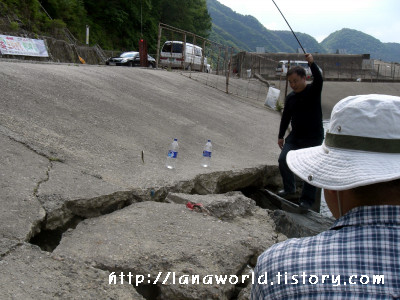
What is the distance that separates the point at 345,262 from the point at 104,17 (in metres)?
38.1

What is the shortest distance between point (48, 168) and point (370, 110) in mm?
3611

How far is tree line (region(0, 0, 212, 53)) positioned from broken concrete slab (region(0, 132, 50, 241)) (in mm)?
18882

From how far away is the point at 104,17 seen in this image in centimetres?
3641

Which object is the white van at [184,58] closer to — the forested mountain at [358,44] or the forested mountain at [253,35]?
the forested mountain at [253,35]

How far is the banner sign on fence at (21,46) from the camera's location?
55.8 feet

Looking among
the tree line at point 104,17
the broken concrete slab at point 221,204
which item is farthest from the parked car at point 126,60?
the broken concrete slab at point 221,204

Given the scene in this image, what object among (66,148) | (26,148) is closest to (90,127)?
(66,148)

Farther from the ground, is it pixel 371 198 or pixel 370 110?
pixel 370 110

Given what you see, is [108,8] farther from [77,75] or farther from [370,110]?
[370,110]

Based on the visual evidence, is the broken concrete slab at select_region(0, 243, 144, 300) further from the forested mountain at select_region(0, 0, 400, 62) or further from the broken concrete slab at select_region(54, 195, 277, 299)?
the forested mountain at select_region(0, 0, 400, 62)

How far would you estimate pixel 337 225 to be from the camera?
1.25m

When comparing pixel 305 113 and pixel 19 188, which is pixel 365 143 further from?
pixel 305 113

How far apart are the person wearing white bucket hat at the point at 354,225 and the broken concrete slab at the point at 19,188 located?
2306mm

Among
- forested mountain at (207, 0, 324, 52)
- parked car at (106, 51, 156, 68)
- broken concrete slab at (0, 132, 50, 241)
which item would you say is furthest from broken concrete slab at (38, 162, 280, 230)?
forested mountain at (207, 0, 324, 52)
